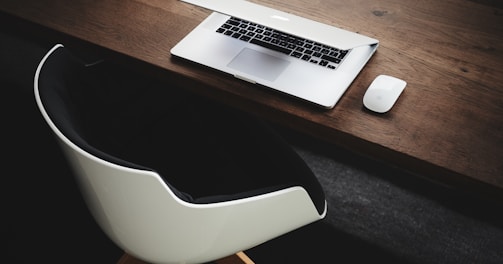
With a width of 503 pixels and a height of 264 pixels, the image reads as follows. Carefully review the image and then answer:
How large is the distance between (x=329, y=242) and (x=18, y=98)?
1223 millimetres

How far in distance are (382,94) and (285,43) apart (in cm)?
27

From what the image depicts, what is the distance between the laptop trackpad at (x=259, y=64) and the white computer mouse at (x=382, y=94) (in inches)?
7.6

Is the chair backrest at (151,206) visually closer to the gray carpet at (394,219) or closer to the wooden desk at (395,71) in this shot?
the wooden desk at (395,71)

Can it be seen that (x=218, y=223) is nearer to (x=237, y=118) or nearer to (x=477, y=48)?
(x=237, y=118)

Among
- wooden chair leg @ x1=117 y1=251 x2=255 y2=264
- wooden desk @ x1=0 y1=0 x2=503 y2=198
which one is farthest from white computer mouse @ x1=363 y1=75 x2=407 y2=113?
wooden chair leg @ x1=117 y1=251 x2=255 y2=264

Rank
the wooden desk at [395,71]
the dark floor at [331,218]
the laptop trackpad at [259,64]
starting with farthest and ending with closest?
the dark floor at [331,218]
the laptop trackpad at [259,64]
the wooden desk at [395,71]

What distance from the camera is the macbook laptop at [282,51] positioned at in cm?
127

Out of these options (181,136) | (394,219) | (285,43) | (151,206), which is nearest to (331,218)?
(394,219)

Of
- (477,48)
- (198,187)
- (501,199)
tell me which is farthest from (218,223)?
(477,48)

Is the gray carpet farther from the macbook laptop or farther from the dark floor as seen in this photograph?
the macbook laptop

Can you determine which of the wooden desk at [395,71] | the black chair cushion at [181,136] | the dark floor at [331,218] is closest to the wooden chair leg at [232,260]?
the dark floor at [331,218]

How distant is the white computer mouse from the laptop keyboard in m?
0.11

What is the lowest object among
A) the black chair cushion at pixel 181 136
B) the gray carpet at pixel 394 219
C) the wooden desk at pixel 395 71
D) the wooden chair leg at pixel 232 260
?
the gray carpet at pixel 394 219

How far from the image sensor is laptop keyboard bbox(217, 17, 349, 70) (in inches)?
52.7
